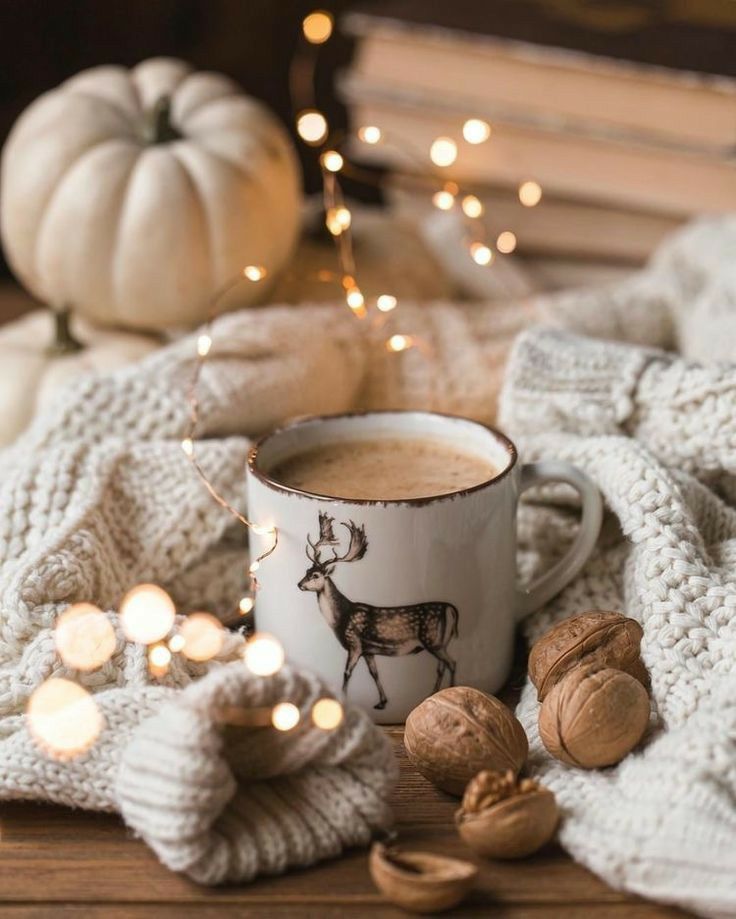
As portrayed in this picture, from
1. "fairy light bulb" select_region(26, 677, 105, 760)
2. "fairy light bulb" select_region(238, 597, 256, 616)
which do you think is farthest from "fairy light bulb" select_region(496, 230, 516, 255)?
Answer: "fairy light bulb" select_region(26, 677, 105, 760)

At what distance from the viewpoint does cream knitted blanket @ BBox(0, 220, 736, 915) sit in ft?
1.87

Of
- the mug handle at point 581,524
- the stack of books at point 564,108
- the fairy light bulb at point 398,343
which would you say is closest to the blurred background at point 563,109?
the stack of books at point 564,108

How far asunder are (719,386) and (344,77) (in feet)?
2.09

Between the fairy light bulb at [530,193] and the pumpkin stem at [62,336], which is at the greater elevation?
the fairy light bulb at [530,193]

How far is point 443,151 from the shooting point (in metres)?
1.21

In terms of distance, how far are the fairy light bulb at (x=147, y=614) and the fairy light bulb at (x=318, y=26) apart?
962 millimetres

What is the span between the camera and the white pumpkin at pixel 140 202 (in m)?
0.97

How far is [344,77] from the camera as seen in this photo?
48.5 inches

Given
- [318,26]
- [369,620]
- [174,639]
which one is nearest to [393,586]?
[369,620]

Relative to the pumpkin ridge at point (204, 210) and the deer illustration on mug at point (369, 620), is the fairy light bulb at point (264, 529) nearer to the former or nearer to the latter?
the deer illustration on mug at point (369, 620)

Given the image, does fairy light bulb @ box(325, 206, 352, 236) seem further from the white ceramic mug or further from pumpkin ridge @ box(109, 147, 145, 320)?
the white ceramic mug

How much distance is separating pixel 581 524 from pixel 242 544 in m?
0.24

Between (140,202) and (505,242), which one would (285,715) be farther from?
(505,242)

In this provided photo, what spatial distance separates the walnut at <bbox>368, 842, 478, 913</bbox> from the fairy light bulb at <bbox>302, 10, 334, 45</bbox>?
3.91 ft
